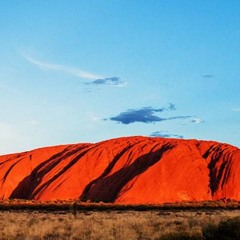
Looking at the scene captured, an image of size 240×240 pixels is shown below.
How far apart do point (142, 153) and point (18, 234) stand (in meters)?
51.3

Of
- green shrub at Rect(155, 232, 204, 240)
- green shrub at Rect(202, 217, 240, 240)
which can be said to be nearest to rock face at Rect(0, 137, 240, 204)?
green shrub at Rect(155, 232, 204, 240)

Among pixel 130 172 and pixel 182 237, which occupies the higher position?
pixel 130 172

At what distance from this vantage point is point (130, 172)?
66.8m

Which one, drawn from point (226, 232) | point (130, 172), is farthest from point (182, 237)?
point (130, 172)

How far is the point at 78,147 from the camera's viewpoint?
79812 millimetres

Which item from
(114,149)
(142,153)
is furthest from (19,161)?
(142,153)

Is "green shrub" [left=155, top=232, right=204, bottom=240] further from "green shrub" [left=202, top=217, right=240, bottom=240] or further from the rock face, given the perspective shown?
the rock face

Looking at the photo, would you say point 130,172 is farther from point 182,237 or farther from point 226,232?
point 226,232

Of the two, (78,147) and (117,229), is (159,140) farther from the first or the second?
(117,229)

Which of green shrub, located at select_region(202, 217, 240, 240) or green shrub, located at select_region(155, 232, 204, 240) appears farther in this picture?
green shrub, located at select_region(155, 232, 204, 240)

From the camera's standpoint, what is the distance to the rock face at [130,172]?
62469 mm

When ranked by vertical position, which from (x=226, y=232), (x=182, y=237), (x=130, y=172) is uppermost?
(x=130, y=172)

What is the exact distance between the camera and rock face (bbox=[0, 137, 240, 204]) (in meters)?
62.5

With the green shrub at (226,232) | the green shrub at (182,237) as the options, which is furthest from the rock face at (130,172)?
the green shrub at (226,232)
